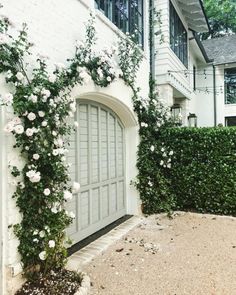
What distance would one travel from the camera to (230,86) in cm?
1572

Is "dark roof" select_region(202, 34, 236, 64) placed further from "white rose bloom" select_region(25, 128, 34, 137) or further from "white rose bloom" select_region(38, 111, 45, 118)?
"white rose bloom" select_region(25, 128, 34, 137)

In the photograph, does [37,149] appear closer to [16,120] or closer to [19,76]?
[16,120]

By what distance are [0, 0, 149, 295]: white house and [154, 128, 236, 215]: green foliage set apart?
102 centimetres

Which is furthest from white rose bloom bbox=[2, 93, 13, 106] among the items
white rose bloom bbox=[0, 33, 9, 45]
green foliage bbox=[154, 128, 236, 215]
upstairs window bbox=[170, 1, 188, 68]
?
upstairs window bbox=[170, 1, 188, 68]

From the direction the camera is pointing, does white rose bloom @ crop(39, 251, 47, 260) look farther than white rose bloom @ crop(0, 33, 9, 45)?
Yes

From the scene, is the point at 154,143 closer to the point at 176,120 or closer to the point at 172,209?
the point at 176,120

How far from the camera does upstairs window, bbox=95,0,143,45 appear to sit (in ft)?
18.5

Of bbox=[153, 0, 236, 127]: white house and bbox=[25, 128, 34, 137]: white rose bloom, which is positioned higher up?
bbox=[153, 0, 236, 127]: white house

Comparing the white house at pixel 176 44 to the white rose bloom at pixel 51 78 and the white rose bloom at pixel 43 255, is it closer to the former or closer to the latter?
the white rose bloom at pixel 51 78

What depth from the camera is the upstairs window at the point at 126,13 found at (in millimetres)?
5645

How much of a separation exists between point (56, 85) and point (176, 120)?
438cm

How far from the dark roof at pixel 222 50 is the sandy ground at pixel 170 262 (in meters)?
11.9

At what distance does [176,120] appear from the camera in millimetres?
7195

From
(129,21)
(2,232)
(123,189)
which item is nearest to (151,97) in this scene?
(129,21)
